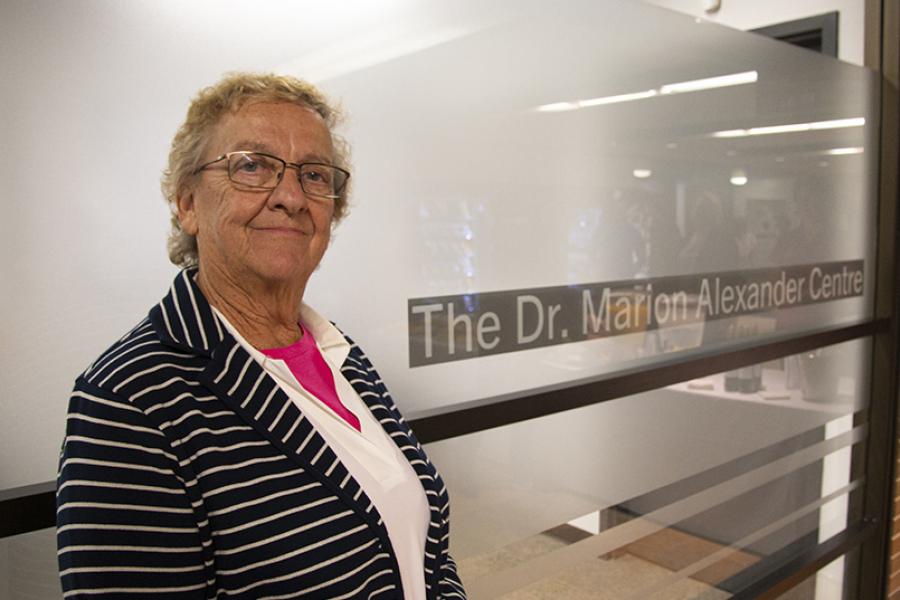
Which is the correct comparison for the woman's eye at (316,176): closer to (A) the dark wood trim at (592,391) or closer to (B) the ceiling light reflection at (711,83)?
(A) the dark wood trim at (592,391)

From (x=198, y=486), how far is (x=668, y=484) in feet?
6.12

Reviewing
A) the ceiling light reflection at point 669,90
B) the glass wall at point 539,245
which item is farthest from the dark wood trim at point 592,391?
the ceiling light reflection at point 669,90

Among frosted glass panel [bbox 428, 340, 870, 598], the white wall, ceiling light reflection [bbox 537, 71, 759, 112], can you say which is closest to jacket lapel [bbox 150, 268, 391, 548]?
frosted glass panel [bbox 428, 340, 870, 598]

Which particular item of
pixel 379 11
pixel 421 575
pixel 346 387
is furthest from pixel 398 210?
pixel 421 575

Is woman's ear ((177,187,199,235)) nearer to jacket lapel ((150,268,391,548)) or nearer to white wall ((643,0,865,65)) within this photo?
jacket lapel ((150,268,391,548))

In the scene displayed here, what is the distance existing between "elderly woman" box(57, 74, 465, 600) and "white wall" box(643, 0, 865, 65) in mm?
1937

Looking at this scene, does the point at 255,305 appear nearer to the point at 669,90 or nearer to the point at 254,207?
the point at 254,207

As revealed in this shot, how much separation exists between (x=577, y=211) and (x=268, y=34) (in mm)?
993

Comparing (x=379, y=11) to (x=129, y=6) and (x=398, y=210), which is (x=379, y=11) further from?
(x=129, y=6)

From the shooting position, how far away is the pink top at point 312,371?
3.92 ft

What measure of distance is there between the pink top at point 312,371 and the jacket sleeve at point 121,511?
30 centimetres

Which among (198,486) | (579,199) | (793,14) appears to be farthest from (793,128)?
(198,486)

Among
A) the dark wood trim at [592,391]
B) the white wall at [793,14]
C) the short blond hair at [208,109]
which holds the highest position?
the white wall at [793,14]

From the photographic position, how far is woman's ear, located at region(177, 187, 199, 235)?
117cm
